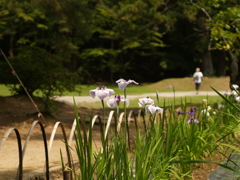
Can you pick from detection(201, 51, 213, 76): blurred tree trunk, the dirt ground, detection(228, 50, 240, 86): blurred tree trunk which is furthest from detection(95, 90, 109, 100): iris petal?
detection(201, 51, 213, 76): blurred tree trunk

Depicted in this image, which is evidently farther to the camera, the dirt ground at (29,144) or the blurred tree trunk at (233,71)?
the blurred tree trunk at (233,71)

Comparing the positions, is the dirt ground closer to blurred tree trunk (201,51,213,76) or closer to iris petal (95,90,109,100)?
iris petal (95,90,109,100)

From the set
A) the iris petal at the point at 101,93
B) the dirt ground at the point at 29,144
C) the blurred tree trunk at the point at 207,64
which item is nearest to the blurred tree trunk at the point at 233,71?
the dirt ground at the point at 29,144

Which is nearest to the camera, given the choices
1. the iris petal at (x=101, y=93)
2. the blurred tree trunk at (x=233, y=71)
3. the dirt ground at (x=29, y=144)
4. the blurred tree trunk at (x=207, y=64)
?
the iris petal at (x=101, y=93)

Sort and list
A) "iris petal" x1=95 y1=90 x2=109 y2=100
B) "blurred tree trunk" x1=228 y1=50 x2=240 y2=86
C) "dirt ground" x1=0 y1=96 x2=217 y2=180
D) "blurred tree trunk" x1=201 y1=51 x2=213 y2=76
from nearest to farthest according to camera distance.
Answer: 1. "iris petal" x1=95 y1=90 x2=109 y2=100
2. "dirt ground" x1=0 y1=96 x2=217 y2=180
3. "blurred tree trunk" x1=228 y1=50 x2=240 y2=86
4. "blurred tree trunk" x1=201 y1=51 x2=213 y2=76

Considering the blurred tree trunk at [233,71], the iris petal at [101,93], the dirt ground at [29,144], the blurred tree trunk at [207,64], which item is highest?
the blurred tree trunk at [207,64]

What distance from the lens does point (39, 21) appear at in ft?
114

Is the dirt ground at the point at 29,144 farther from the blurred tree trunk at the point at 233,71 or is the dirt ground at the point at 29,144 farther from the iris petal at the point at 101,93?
the blurred tree trunk at the point at 233,71

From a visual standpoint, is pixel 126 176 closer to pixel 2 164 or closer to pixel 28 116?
pixel 2 164

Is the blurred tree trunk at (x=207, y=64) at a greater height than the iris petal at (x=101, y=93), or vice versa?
the blurred tree trunk at (x=207, y=64)

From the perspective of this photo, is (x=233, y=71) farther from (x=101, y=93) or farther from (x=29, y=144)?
(x=101, y=93)

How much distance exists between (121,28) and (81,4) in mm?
Result: 21253

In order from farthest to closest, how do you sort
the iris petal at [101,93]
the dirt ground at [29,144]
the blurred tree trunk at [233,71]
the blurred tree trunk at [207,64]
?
1. the blurred tree trunk at [207,64]
2. the blurred tree trunk at [233,71]
3. the dirt ground at [29,144]
4. the iris petal at [101,93]

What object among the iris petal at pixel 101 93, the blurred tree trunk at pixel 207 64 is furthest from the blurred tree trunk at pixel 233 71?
the blurred tree trunk at pixel 207 64
